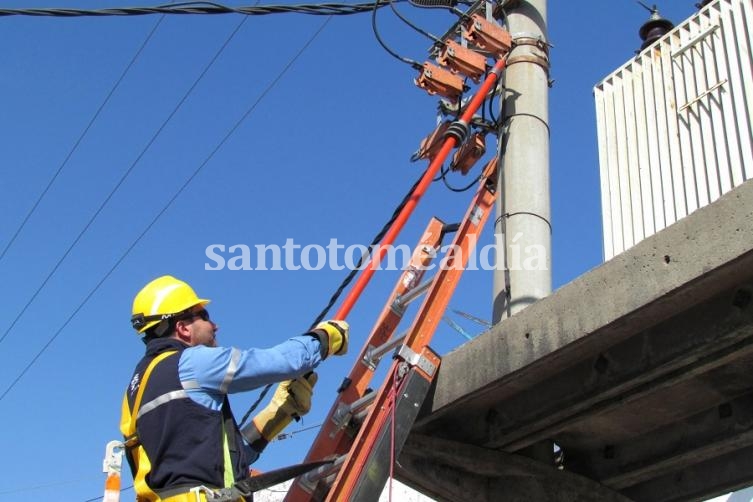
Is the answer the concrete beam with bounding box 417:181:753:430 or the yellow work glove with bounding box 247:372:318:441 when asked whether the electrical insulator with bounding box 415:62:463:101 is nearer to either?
the concrete beam with bounding box 417:181:753:430

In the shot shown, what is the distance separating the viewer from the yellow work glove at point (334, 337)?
5188 mm

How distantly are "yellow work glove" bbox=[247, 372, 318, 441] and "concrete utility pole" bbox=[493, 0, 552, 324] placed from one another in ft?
5.62

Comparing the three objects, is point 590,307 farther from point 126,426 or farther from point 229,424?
point 126,426

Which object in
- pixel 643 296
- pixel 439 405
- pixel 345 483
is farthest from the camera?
pixel 439 405

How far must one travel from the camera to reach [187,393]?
471cm

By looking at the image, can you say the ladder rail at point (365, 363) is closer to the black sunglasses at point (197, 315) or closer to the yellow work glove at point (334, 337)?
the yellow work glove at point (334, 337)

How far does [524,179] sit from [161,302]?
3.07m

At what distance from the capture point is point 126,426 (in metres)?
4.89

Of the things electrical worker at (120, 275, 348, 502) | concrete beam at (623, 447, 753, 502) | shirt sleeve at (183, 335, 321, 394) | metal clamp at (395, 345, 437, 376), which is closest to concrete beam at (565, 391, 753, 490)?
concrete beam at (623, 447, 753, 502)

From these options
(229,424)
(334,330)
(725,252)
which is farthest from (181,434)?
(725,252)

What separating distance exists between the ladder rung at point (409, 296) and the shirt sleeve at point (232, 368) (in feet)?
5.64

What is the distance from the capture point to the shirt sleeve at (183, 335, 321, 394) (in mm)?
4719

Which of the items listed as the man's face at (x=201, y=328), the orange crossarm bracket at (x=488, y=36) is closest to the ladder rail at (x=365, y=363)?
the man's face at (x=201, y=328)

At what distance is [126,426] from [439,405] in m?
1.93
